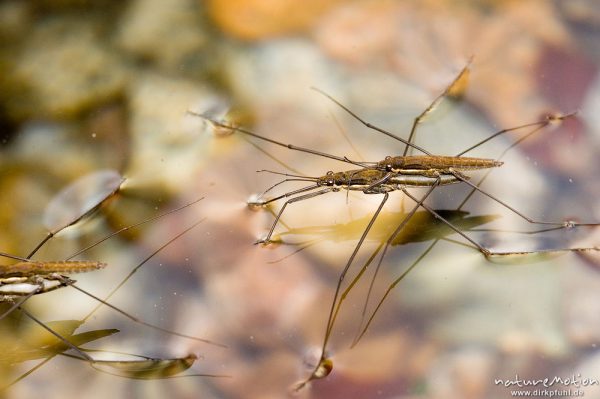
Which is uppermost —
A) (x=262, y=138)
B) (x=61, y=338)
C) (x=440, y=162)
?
(x=262, y=138)

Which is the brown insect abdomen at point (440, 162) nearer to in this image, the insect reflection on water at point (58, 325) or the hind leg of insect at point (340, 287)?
the hind leg of insect at point (340, 287)

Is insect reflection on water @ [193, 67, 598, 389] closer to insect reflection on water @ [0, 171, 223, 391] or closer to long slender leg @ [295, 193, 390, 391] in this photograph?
long slender leg @ [295, 193, 390, 391]

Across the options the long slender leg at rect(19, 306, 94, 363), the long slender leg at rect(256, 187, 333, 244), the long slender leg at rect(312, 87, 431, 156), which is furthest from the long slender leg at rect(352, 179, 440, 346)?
the long slender leg at rect(19, 306, 94, 363)

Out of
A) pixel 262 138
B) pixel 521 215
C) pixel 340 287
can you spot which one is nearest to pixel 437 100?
pixel 521 215

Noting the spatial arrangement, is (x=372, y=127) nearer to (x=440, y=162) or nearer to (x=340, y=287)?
(x=440, y=162)

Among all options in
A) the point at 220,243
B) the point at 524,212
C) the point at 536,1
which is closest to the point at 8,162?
the point at 220,243

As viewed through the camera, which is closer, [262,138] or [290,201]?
[290,201]

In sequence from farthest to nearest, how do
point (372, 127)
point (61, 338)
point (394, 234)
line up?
1. point (372, 127)
2. point (394, 234)
3. point (61, 338)
